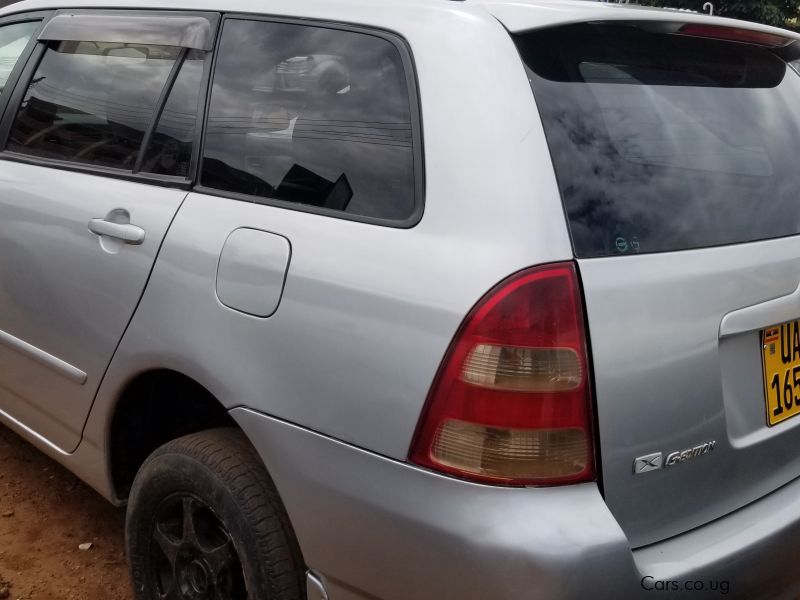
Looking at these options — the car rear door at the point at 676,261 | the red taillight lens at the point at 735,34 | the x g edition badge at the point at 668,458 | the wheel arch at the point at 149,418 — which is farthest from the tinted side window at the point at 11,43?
the x g edition badge at the point at 668,458

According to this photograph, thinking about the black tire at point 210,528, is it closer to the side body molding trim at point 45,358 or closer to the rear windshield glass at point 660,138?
the side body molding trim at point 45,358

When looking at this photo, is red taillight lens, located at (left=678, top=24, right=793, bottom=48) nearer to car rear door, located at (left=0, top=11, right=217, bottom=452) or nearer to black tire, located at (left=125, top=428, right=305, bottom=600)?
car rear door, located at (left=0, top=11, right=217, bottom=452)

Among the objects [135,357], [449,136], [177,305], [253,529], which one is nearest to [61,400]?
[135,357]

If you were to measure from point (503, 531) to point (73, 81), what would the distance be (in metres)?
2.06

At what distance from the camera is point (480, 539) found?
141 centimetres

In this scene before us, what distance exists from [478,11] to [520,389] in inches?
31.6

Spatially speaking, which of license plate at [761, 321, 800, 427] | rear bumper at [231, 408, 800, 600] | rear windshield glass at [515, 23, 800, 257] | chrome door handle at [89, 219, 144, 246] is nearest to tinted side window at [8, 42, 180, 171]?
chrome door handle at [89, 219, 144, 246]

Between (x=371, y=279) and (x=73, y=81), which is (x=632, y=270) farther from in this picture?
(x=73, y=81)

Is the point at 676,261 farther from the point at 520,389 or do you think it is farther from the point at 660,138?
the point at 520,389

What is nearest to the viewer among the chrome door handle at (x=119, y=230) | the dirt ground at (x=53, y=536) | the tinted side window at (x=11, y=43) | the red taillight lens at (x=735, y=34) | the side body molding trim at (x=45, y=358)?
the red taillight lens at (x=735, y=34)

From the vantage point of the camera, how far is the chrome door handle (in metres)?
2.07

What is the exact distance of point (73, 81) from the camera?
8.53 ft

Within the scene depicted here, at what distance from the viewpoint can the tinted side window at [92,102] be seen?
2307 millimetres

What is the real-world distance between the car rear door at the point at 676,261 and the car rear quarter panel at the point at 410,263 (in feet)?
0.27
